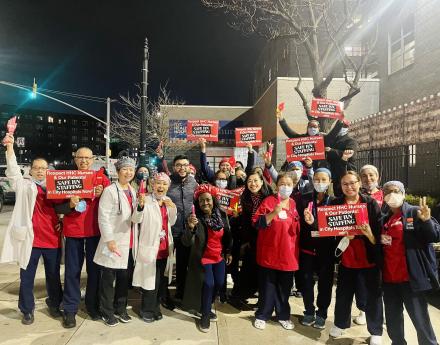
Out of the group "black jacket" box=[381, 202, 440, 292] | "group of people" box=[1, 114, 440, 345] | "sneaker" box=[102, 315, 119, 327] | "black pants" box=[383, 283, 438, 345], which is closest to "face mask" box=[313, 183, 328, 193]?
"group of people" box=[1, 114, 440, 345]

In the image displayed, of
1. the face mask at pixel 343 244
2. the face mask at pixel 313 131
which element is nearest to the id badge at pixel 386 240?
the face mask at pixel 343 244

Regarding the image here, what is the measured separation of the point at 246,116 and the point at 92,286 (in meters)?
30.8

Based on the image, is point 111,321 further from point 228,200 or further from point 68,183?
Result: point 228,200

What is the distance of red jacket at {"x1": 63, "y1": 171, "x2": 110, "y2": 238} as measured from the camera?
4.63m

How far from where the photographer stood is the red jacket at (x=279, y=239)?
179 inches

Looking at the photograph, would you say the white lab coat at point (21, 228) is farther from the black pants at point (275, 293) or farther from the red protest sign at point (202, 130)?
the red protest sign at point (202, 130)

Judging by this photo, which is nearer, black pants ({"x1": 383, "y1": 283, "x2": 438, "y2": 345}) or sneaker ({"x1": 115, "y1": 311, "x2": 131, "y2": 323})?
black pants ({"x1": 383, "y1": 283, "x2": 438, "y2": 345})

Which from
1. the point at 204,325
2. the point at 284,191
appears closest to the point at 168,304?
A: the point at 204,325

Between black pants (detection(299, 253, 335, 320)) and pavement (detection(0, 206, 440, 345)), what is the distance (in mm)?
249

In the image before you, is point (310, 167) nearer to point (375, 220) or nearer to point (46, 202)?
point (375, 220)

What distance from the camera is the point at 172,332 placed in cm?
449

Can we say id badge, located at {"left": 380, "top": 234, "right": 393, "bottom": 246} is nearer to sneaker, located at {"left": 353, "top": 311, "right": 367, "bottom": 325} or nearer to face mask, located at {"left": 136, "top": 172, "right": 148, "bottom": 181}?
sneaker, located at {"left": 353, "top": 311, "right": 367, "bottom": 325}

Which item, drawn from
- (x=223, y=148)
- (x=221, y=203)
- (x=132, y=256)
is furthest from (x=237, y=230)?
(x=223, y=148)

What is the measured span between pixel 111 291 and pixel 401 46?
18.7 m
